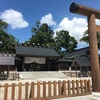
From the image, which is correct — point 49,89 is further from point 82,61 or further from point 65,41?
point 65,41

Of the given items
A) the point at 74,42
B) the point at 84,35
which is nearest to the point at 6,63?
the point at 84,35

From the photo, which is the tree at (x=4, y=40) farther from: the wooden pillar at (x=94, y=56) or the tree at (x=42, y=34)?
the wooden pillar at (x=94, y=56)

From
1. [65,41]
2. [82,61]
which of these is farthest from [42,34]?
[82,61]

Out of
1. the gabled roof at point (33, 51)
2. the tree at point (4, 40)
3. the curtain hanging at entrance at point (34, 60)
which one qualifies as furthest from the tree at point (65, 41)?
the tree at point (4, 40)

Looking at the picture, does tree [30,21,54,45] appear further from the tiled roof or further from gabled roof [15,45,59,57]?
the tiled roof

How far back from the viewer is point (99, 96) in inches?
179

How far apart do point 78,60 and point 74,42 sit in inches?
754

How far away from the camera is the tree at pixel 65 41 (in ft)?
129

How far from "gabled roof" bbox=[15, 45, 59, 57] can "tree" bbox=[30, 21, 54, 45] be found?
661 centimetres

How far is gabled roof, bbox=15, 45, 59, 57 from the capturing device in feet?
82.7

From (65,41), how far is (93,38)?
1374 inches

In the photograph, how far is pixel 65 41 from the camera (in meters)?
39.5

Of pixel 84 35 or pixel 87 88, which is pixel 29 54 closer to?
pixel 84 35

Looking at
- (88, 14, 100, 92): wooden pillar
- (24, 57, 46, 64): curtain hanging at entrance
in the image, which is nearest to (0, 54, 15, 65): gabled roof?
(24, 57, 46, 64): curtain hanging at entrance
